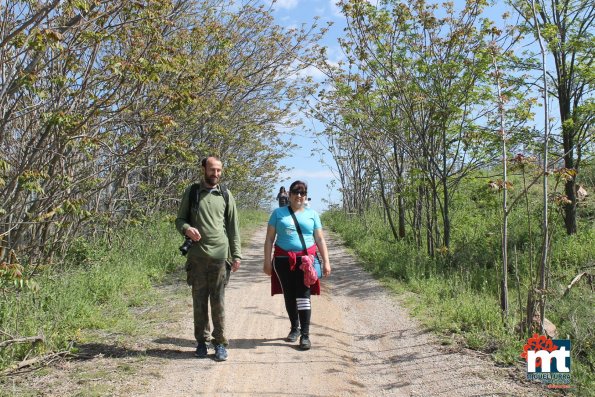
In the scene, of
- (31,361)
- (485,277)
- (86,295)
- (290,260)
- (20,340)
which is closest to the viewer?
(20,340)

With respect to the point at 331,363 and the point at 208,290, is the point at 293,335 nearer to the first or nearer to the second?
the point at 331,363

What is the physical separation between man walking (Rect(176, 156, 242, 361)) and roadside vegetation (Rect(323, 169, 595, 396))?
2.62 metres

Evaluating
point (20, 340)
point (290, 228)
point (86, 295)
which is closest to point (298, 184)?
point (290, 228)

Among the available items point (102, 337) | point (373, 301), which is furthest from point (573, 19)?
point (102, 337)

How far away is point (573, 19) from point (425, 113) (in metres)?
4.24

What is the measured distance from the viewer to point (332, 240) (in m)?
16.2

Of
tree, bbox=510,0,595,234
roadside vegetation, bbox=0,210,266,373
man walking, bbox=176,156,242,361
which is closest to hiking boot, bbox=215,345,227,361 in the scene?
man walking, bbox=176,156,242,361

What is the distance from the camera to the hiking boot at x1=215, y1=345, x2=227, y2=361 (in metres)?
4.96

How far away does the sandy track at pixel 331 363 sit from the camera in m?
4.43

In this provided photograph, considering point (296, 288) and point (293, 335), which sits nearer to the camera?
point (296, 288)

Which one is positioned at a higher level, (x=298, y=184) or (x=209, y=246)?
(x=298, y=184)

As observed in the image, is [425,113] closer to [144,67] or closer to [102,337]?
[144,67]

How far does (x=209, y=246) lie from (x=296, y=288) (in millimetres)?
1126

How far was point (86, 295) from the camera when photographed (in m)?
6.72
